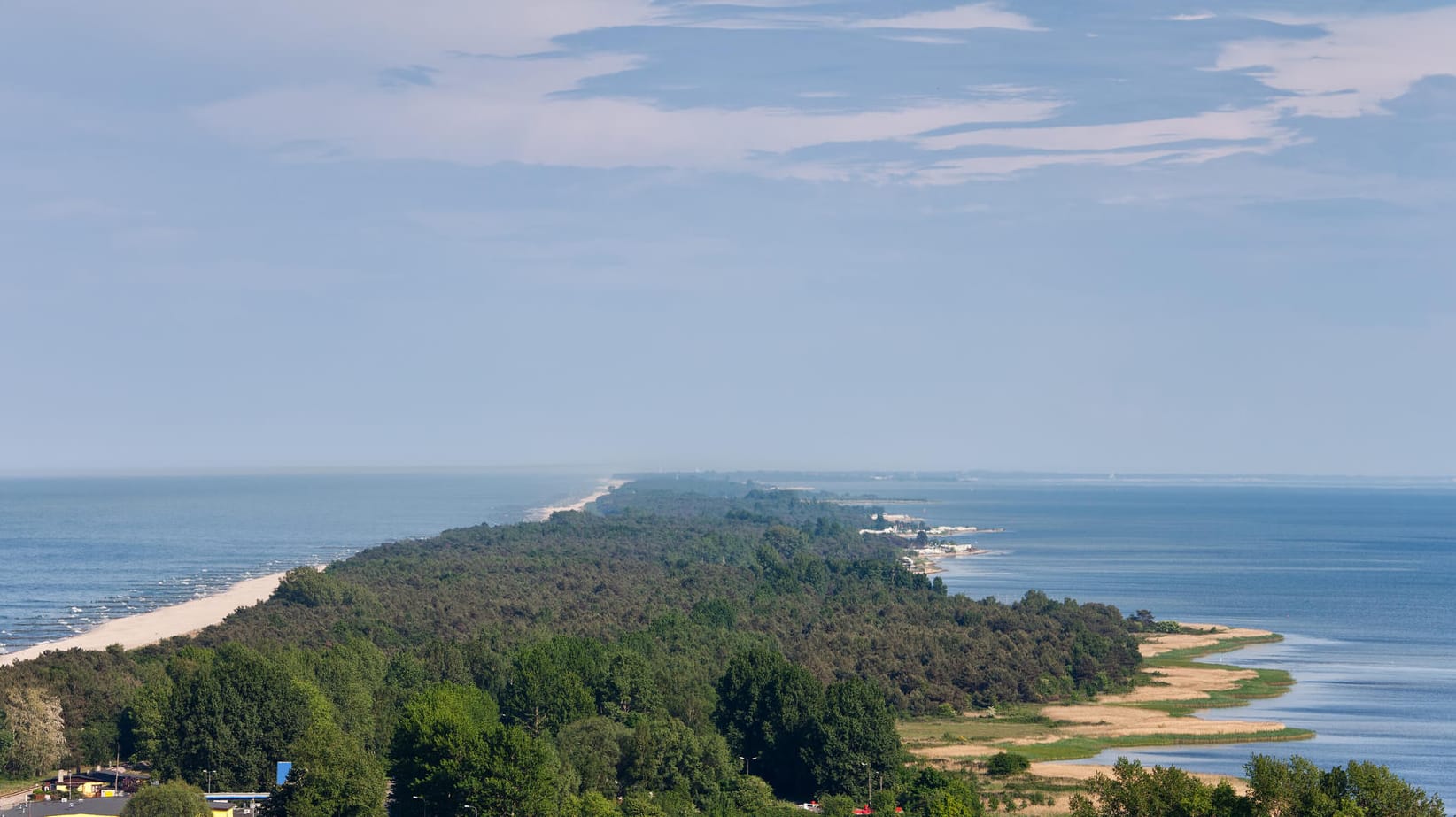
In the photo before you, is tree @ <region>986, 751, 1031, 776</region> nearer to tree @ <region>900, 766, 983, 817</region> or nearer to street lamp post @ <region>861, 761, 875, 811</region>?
tree @ <region>900, 766, 983, 817</region>

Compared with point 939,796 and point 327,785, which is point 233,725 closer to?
point 327,785

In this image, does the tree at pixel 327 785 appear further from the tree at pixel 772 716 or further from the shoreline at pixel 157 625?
the shoreline at pixel 157 625

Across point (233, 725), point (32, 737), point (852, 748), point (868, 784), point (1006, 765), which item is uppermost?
point (233, 725)

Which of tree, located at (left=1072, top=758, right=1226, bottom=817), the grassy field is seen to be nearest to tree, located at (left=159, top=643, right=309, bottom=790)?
the grassy field

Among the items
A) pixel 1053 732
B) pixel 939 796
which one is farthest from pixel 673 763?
pixel 1053 732

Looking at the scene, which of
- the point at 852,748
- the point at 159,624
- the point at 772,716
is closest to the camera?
the point at 852,748

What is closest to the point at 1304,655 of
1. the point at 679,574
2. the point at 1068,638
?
the point at 1068,638
